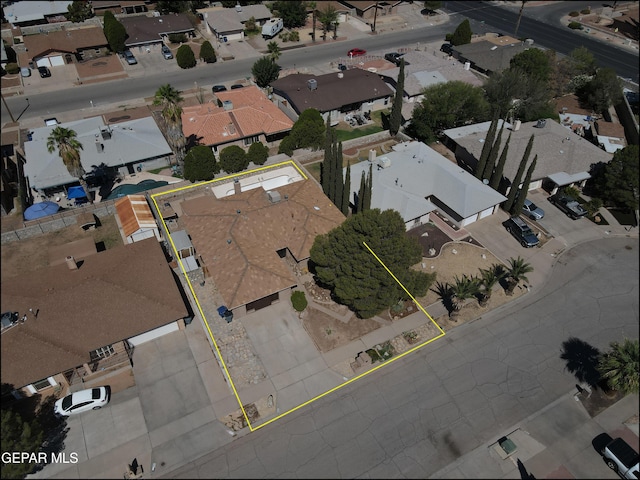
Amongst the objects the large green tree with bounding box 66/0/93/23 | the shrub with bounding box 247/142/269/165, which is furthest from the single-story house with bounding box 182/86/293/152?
the large green tree with bounding box 66/0/93/23

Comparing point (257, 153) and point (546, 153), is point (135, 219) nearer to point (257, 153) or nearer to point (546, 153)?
point (257, 153)

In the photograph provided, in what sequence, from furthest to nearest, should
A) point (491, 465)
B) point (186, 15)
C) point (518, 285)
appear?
point (186, 15)
point (518, 285)
point (491, 465)

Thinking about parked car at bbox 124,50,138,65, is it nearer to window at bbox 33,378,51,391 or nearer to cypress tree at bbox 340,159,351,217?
cypress tree at bbox 340,159,351,217

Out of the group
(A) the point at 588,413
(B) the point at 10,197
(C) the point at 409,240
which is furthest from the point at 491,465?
(B) the point at 10,197

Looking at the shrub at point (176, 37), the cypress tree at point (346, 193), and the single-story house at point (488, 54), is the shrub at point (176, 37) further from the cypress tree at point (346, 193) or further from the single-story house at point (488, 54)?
the cypress tree at point (346, 193)

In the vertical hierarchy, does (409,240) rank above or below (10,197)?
above

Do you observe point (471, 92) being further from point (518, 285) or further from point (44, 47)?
point (44, 47)

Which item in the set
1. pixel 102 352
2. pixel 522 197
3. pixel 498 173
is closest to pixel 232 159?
pixel 102 352
